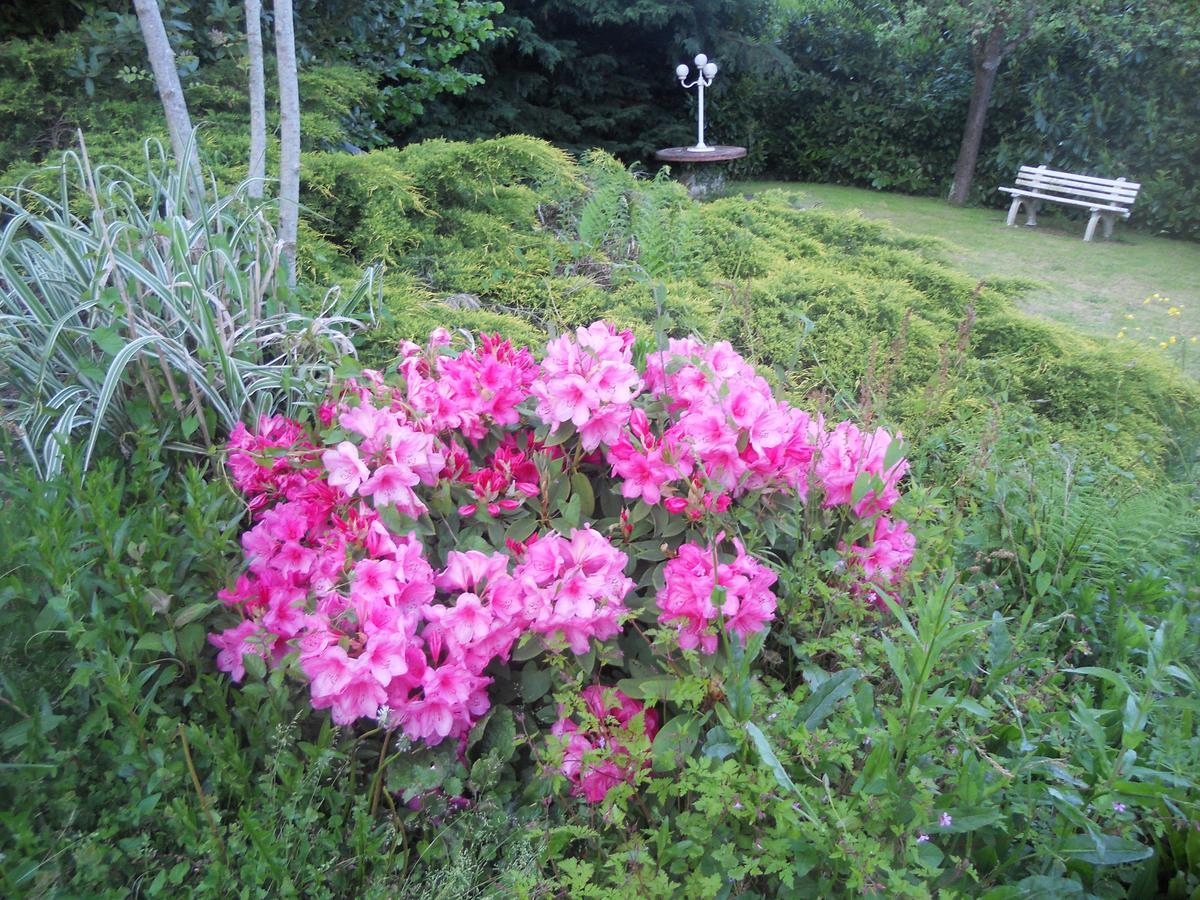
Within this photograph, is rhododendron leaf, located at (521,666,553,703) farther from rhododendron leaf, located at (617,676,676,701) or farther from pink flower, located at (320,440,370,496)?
pink flower, located at (320,440,370,496)

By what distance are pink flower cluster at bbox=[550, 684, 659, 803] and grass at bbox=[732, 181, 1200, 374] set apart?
12.3 feet

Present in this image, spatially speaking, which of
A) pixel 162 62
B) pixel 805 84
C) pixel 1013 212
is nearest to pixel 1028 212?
pixel 1013 212

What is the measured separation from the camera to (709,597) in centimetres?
140

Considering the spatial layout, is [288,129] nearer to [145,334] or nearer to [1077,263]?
[145,334]

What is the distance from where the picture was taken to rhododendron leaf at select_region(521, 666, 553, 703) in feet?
4.82

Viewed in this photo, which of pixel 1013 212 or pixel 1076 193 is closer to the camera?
pixel 1076 193

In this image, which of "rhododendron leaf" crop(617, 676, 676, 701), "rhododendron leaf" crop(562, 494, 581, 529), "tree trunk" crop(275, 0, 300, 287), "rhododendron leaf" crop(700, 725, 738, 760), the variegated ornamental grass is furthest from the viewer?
"tree trunk" crop(275, 0, 300, 287)

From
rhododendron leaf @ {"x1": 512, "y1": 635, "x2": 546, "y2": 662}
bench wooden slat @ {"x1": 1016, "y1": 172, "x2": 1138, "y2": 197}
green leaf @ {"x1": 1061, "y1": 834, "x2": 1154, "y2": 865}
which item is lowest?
bench wooden slat @ {"x1": 1016, "y1": 172, "x2": 1138, "y2": 197}

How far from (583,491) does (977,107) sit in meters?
10.1

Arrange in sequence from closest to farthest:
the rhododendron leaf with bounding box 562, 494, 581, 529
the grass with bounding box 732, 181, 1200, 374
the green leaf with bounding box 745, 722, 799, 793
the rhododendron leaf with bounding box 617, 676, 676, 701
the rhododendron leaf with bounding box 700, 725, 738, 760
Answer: the green leaf with bounding box 745, 722, 799, 793
the rhododendron leaf with bounding box 700, 725, 738, 760
the rhododendron leaf with bounding box 617, 676, 676, 701
the rhododendron leaf with bounding box 562, 494, 581, 529
the grass with bounding box 732, 181, 1200, 374

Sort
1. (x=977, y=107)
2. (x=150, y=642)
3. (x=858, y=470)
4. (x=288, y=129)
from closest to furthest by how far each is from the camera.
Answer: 1. (x=150, y=642)
2. (x=858, y=470)
3. (x=288, y=129)
4. (x=977, y=107)

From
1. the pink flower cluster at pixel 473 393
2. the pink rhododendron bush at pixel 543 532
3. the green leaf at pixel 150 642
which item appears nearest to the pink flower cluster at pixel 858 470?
the pink rhododendron bush at pixel 543 532

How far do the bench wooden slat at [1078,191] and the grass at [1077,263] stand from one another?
1.25ft

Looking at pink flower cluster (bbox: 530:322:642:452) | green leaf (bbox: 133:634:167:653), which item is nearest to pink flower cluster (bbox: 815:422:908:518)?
pink flower cluster (bbox: 530:322:642:452)
